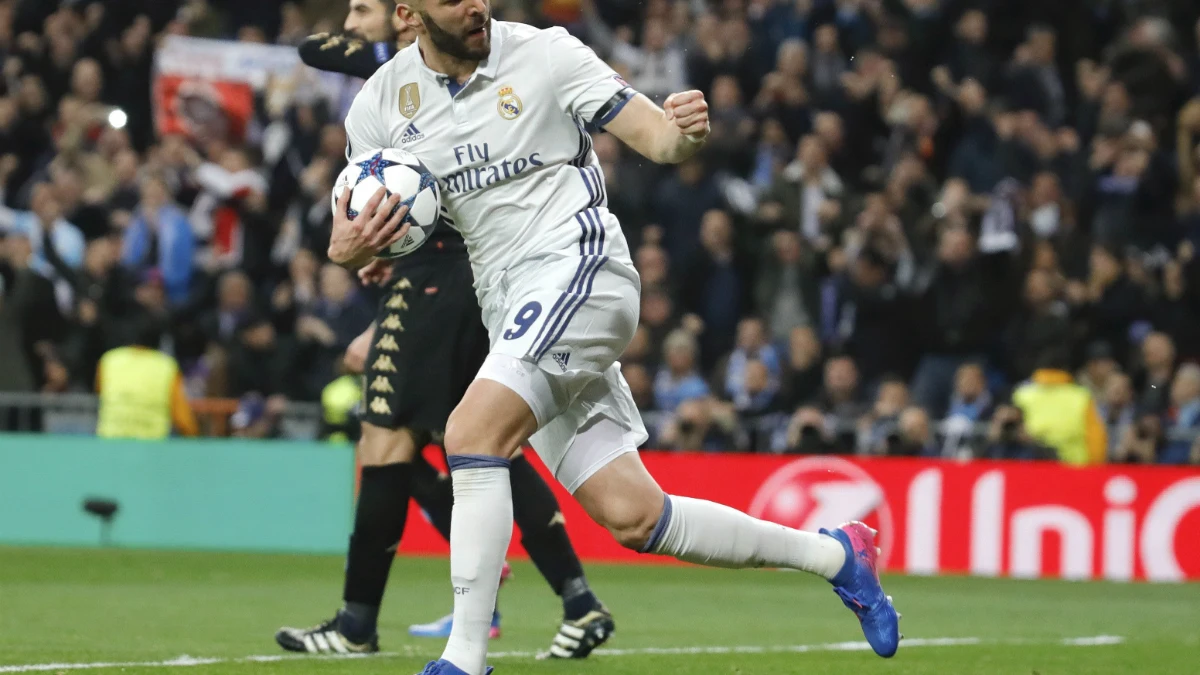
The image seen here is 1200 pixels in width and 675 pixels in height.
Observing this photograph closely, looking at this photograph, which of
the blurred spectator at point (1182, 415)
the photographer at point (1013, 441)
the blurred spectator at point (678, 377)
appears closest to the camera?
the photographer at point (1013, 441)

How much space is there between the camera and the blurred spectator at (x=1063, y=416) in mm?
14102

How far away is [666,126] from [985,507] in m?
8.85

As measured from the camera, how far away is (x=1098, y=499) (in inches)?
527

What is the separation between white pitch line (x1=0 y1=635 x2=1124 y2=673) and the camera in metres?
6.02

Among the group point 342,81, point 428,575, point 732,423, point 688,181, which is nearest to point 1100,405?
point 732,423

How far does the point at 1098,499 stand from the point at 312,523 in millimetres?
5915

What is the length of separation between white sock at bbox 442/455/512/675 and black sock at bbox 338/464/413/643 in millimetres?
1686

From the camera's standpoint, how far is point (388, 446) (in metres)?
7.04

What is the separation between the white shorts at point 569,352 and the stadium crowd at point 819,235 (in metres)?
8.42

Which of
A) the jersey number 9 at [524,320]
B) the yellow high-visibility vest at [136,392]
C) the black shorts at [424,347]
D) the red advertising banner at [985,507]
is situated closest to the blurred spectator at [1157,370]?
the red advertising banner at [985,507]

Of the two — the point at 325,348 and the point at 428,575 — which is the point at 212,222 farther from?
the point at 428,575

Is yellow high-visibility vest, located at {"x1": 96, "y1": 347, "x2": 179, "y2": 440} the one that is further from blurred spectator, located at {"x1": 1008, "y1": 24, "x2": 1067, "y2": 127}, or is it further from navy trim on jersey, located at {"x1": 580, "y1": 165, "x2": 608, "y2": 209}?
navy trim on jersey, located at {"x1": 580, "y1": 165, "x2": 608, "y2": 209}

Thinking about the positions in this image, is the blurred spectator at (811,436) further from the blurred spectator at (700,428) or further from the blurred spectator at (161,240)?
the blurred spectator at (161,240)

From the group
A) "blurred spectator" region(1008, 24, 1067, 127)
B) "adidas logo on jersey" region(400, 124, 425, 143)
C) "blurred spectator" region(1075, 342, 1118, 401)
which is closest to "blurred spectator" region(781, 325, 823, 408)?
"blurred spectator" region(1075, 342, 1118, 401)
